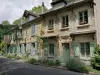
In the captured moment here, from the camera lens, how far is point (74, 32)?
49.8ft

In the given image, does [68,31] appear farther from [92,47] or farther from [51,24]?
[92,47]

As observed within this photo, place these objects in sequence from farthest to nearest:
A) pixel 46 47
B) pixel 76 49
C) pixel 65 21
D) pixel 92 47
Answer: pixel 46 47 < pixel 65 21 < pixel 76 49 < pixel 92 47

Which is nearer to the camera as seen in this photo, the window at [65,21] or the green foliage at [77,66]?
the green foliage at [77,66]

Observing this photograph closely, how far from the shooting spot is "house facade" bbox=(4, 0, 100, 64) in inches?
538

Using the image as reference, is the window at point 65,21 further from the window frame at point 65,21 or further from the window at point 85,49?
the window at point 85,49

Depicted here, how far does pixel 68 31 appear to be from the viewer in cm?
1619

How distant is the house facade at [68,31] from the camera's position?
1366 centimetres

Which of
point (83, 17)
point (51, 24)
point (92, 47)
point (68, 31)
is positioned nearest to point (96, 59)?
point (92, 47)

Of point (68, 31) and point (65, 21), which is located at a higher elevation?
point (65, 21)

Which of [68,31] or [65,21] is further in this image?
[65,21]

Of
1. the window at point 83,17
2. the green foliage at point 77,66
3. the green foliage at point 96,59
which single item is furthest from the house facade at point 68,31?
the green foliage at point 77,66

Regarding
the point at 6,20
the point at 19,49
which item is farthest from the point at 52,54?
the point at 6,20

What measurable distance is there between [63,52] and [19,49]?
47.2 ft

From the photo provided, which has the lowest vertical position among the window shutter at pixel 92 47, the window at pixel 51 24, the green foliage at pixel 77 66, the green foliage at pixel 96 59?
the green foliage at pixel 77 66
